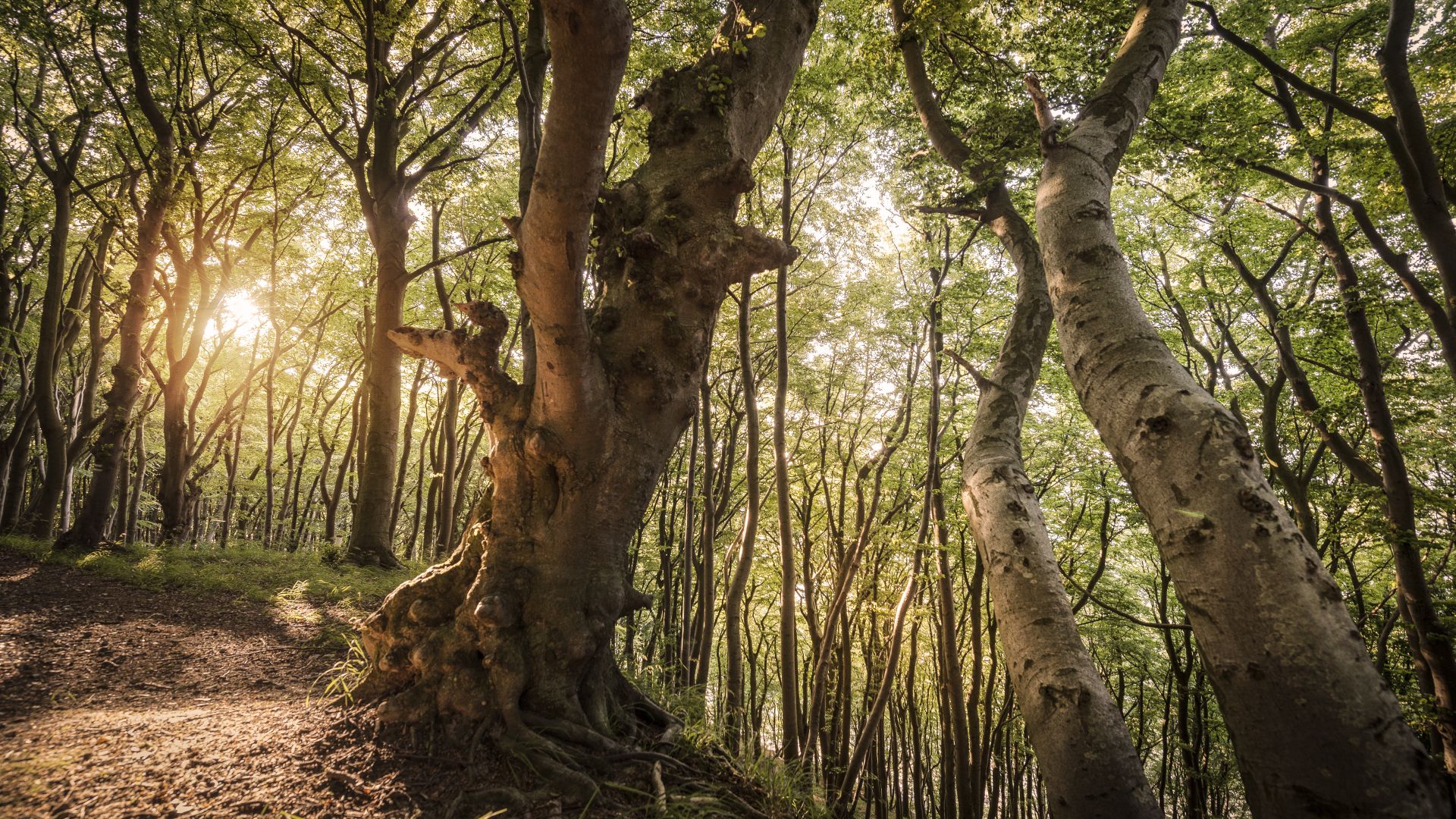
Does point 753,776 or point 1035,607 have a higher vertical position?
point 1035,607

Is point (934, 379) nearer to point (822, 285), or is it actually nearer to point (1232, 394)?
point (822, 285)

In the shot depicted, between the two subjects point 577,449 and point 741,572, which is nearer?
point 577,449

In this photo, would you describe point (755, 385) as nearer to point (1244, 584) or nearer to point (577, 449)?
point (577, 449)

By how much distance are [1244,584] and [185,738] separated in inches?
164

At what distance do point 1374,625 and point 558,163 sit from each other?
1319 centimetres

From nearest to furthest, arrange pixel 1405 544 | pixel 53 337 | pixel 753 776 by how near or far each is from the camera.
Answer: pixel 753 776 → pixel 1405 544 → pixel 53 337

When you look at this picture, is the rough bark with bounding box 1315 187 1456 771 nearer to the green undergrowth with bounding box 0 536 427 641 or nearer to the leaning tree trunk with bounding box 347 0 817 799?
the leaning tree trunk with bounding box 347 0 817 799

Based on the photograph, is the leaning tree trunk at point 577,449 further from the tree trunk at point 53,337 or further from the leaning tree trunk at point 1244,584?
the tree trunk at point 53,337

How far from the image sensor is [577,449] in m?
2.78

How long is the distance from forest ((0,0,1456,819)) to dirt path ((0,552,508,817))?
1.1 inches

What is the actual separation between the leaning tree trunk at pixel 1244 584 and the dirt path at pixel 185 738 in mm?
2791

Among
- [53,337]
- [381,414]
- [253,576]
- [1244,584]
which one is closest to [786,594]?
[1244,584]

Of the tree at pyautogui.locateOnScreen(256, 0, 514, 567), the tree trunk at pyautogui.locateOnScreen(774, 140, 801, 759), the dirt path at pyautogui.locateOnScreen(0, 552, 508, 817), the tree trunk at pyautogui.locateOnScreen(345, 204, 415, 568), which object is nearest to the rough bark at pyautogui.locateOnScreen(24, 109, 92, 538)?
the tree at pyautogui.locateOnScreen(256, 0, 514, 567)

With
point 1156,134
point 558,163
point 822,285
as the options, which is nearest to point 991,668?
point 822,285
